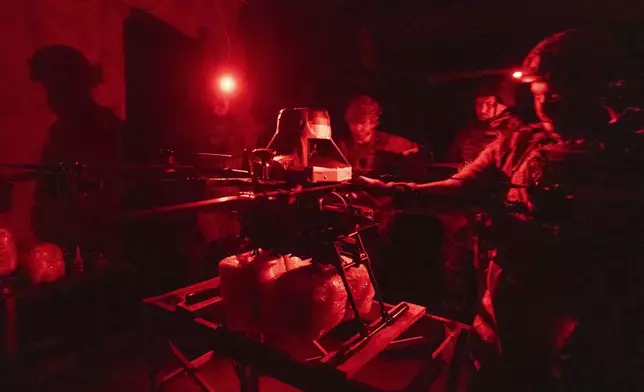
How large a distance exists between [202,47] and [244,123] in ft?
4.23

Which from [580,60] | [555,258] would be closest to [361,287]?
[555,258]

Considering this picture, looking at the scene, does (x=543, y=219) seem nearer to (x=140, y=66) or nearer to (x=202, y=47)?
(x=140, y=66)

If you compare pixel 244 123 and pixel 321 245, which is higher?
pixel 244 123

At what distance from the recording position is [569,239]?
2027mm

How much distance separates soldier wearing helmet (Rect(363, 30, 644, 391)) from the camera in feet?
6.44

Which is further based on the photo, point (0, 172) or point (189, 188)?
point (189, 188)

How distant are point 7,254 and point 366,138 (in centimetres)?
475

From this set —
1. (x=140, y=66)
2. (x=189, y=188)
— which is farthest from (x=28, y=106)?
(x=189, y=188)

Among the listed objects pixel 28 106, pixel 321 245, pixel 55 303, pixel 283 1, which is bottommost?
pixel 55 303

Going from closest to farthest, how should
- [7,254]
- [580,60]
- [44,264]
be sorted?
[580,60], [7,254], [44,264]

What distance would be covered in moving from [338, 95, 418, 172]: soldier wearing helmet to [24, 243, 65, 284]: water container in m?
3.99

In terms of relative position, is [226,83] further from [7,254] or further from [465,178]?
[465,178]

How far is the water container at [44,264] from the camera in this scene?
3770mm

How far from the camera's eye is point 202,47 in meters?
5.76
